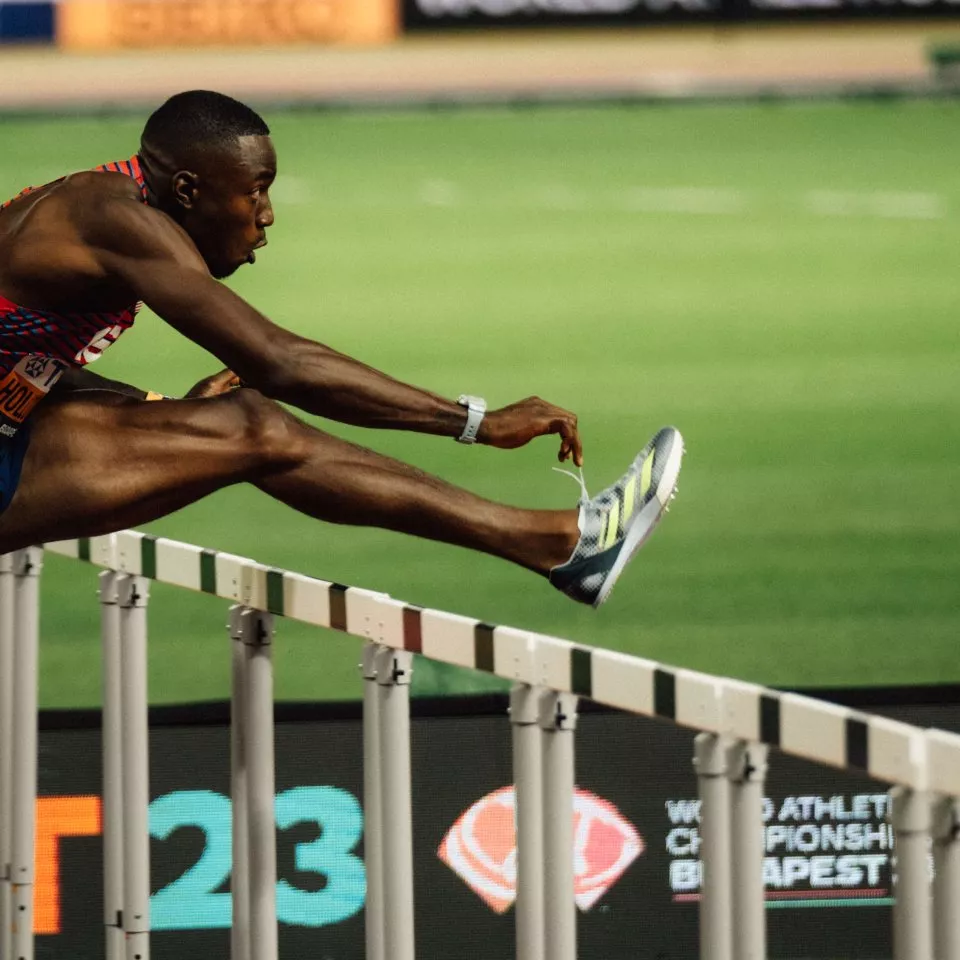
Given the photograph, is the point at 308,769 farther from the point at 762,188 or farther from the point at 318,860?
the point at 762,188

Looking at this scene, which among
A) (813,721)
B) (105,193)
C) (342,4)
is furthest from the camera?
(342,4)

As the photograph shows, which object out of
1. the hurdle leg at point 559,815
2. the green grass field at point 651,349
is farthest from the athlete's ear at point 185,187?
the green grass field at point 651,349

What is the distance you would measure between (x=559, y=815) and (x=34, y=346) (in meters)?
1.86

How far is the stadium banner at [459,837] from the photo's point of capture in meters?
5.19

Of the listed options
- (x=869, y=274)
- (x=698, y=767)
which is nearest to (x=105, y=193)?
(x=698, y=767)

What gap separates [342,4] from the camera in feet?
98.8

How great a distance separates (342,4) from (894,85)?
7335 mm

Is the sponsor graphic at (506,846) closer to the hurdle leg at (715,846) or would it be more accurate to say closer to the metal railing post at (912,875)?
the hurdle leg at (715,846)

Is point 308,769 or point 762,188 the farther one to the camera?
point 762,188

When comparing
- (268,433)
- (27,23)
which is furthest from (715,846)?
(27,23)

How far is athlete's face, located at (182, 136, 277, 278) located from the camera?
Result: 4.95 metres

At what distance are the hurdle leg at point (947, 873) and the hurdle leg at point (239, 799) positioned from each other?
181cm

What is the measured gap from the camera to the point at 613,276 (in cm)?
1789

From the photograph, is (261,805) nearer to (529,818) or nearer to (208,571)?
(208,571)
